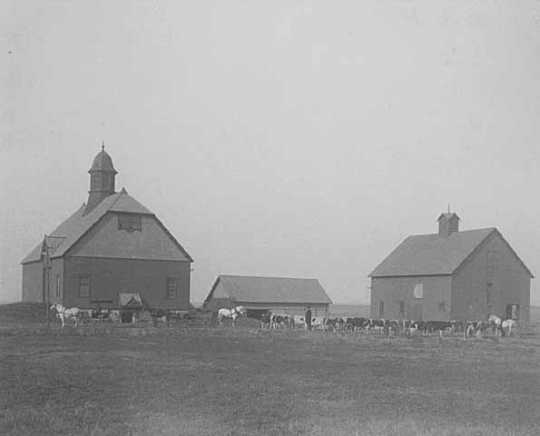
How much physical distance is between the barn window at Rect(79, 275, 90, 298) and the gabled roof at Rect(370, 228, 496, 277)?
82.8ft

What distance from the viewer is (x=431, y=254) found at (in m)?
58.2

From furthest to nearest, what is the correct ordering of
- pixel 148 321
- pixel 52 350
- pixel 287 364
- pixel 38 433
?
1. pixel 148 321
2. pixel 52 350
3. pixel 287 364
4. pixel 38 433

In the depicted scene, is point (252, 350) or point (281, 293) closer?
point (252, 350)

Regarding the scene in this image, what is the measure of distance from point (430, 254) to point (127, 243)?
24.2 meters

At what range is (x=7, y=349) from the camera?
23.3 meters

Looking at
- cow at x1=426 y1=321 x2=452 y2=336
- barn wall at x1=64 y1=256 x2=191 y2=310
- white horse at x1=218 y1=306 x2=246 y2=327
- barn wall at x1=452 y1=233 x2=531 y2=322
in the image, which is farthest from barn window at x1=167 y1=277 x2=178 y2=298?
barn wall at x1=452 y1=233 x2=531 y2=322

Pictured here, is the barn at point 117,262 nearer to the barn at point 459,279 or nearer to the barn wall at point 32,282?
the barn wall at point 32,282

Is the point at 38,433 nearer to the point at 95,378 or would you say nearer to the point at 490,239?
the point at 95,378

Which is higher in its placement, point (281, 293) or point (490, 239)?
point (490, 239)

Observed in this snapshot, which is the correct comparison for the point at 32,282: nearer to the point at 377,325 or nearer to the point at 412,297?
the point at 377,325

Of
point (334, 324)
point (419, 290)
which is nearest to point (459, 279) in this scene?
point (419, 290)

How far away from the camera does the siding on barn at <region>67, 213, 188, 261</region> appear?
4794cm

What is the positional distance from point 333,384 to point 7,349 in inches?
469

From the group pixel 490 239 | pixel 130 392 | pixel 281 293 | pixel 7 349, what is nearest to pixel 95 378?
pixel 130 392
